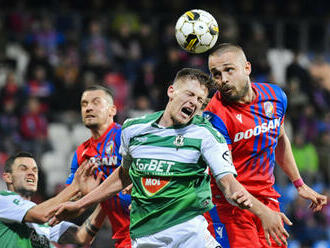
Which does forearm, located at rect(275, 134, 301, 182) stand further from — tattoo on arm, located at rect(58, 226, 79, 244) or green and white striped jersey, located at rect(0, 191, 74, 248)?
green and white striped jersey, located at rect(0, 191, 74, 248)

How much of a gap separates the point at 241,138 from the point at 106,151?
159cm

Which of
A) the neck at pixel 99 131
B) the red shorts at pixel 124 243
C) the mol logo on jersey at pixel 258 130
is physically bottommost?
the red shorts at pixel 124 243

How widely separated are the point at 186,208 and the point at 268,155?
1.48 meters

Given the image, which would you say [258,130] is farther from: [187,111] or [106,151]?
[106,151]

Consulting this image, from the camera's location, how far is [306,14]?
17.6 meters

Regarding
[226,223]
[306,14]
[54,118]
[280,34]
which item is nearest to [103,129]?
[226,223]

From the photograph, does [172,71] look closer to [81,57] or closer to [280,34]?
[81,57]

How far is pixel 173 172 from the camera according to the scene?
16.5 ft

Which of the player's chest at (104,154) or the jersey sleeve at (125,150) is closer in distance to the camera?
the jersey sleeve at (125,150)

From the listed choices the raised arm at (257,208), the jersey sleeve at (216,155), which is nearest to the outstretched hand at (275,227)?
the raised arm at (257,208)

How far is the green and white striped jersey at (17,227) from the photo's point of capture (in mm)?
6238

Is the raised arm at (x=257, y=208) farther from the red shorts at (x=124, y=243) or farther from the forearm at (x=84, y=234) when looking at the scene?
the forearm at (x=84, y=234)

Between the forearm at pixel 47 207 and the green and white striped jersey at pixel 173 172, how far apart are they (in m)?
1.01

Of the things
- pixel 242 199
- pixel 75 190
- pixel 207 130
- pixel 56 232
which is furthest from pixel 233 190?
pixel 56 232
